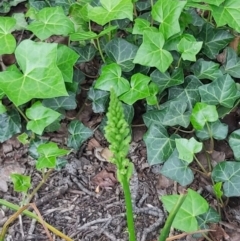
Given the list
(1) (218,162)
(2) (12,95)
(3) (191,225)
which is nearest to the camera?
(3) (191,225)

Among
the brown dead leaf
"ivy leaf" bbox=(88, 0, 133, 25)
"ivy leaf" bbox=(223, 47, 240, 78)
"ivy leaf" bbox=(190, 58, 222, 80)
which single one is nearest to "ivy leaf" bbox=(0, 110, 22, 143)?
the brown dead leaf

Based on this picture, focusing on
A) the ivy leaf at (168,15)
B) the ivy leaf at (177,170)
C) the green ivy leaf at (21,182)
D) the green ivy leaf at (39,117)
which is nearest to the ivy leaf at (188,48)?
the ivy leaf at (168,15)

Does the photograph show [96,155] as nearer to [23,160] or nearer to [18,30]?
[23,160]

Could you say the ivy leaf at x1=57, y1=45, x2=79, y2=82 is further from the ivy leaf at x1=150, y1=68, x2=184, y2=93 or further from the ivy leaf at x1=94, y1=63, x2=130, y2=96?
the ivy leaf at x1=150, y1=68, x2=184, y2=93

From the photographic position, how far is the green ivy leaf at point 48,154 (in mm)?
1856

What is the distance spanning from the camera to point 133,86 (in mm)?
1978

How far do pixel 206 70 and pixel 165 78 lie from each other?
0.16 metres

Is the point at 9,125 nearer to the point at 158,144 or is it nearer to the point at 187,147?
the point at 158,144

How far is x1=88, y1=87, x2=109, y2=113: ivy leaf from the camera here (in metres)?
2.05

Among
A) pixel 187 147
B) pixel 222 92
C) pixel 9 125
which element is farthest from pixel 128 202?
pixel 9 125

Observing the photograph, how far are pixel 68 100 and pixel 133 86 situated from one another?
269 mm

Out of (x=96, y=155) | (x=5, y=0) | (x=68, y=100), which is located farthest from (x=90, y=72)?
(x=5, y=0)

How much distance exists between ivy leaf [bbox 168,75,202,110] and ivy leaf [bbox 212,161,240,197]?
0.90 ft

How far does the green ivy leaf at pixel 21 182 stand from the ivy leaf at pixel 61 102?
0.32m
